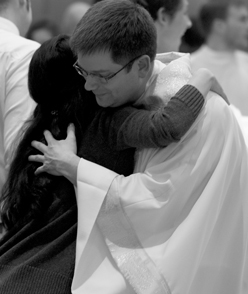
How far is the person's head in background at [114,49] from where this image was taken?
6.51 feet

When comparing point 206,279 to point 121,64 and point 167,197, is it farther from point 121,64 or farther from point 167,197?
point 121,64

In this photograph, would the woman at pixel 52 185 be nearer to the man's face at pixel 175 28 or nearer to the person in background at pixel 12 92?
the person in background at pixel 12 92

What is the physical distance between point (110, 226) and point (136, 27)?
628 millimetres

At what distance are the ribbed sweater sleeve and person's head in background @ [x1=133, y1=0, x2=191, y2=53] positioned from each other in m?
1.74

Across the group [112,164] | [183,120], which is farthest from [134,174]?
[183,120]

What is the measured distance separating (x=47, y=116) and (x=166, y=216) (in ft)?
1.75

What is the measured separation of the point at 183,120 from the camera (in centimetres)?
198

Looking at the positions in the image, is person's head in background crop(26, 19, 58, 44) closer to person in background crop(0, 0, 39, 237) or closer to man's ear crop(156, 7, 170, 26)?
man's ear crop(156, 7, 170, 26)

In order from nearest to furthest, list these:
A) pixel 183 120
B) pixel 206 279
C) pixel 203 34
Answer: pixel 183 120 < pixel 206 279 < pixel 203 34

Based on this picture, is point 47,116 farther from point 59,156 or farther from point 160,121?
point 160,121

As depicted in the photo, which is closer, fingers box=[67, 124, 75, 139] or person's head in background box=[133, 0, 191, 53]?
fingers box=[67, 124, 75, 139]

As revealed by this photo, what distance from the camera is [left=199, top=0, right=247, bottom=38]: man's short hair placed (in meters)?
5.68

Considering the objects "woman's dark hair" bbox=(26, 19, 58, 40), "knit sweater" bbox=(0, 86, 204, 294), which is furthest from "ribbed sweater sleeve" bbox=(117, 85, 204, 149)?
"woman's dark hair" bbox=(26, 19, 58, 40)

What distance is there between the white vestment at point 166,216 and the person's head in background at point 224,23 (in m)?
3.73
